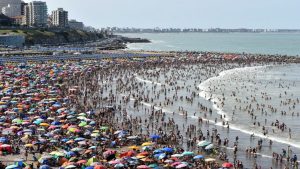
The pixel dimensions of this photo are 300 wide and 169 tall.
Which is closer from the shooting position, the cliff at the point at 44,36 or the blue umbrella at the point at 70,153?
the blue umbrella at the point at 70,153

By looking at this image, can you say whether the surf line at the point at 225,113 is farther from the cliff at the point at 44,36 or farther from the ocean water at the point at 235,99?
the cliff at the point at 44,36

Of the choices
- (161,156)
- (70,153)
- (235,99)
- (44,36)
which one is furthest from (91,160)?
(44,36)

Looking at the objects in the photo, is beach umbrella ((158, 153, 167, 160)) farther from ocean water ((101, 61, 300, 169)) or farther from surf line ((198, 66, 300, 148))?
surf line ((198, 66, 300, 148))

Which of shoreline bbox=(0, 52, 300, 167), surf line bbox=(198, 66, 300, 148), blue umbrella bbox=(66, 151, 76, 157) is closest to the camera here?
blue umbrella bbox=(66, 151, 76, 157)

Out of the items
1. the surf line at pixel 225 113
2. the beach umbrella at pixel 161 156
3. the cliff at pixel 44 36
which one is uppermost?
the cliff at pixel 44 36

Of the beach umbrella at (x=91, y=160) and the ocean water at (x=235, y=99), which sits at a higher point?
the beach umbrella at (x=91, y=160)

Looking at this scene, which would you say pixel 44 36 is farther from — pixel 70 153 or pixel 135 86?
pixel 70 153

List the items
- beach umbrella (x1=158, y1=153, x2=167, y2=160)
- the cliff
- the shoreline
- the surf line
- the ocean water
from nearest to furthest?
beach umbrella (x1=158, y1=153, x2=167, y2=160) → the surf line → the ocean water → the shoreline → the cliff

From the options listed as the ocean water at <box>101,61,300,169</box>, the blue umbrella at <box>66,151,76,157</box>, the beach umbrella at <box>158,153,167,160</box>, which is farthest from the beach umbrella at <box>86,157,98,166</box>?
the ocean water at <box>101,61,300,169</box>

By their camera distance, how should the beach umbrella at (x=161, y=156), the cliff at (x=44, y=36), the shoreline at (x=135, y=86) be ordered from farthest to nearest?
the cliff at (x=44, y=36) → the shoreline at (x=135, y=86) → the beach umbrella at (x=161, y=156)

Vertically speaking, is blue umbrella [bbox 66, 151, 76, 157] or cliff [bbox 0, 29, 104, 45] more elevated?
cliff [bbox 0, 29, 104, 45]

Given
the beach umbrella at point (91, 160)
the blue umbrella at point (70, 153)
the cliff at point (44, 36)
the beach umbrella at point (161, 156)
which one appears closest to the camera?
the beach umbrella at point (91, 160)

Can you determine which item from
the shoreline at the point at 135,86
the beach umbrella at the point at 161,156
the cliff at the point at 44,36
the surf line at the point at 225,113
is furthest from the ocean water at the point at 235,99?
the cliff at the point at 44,36

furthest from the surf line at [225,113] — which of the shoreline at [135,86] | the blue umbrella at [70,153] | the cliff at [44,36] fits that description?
the cliff at [44,36]
